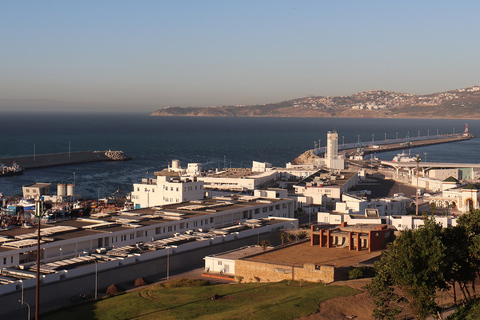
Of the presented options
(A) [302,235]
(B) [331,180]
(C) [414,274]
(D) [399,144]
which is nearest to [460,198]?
(B) [331,180]

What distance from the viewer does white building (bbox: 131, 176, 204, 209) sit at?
46781mm

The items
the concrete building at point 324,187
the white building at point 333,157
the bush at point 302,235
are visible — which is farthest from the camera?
the white building at point 333,157

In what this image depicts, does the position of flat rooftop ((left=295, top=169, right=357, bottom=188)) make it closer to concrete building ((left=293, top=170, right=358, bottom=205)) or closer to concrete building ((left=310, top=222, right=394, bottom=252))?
concrete building ((left=293, top=170, right=358, bottom=205))

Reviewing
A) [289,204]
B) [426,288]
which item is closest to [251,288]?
[426,288]

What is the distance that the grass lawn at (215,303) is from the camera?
20938 mm

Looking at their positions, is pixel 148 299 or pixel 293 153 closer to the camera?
pixel 148 299

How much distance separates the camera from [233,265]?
27.8 meters

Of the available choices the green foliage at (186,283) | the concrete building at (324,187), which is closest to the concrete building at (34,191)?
the concrete building at (324,187)

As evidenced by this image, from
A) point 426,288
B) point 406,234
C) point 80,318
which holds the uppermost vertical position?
point 406,234

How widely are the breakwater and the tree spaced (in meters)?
75.6

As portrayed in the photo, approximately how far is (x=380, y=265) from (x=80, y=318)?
947 cm

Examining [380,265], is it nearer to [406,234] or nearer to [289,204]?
[406,234]

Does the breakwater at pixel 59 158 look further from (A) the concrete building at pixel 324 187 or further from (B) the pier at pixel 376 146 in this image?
(A) the concrete building at pixel 324 187

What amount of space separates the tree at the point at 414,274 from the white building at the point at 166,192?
1095 inches
